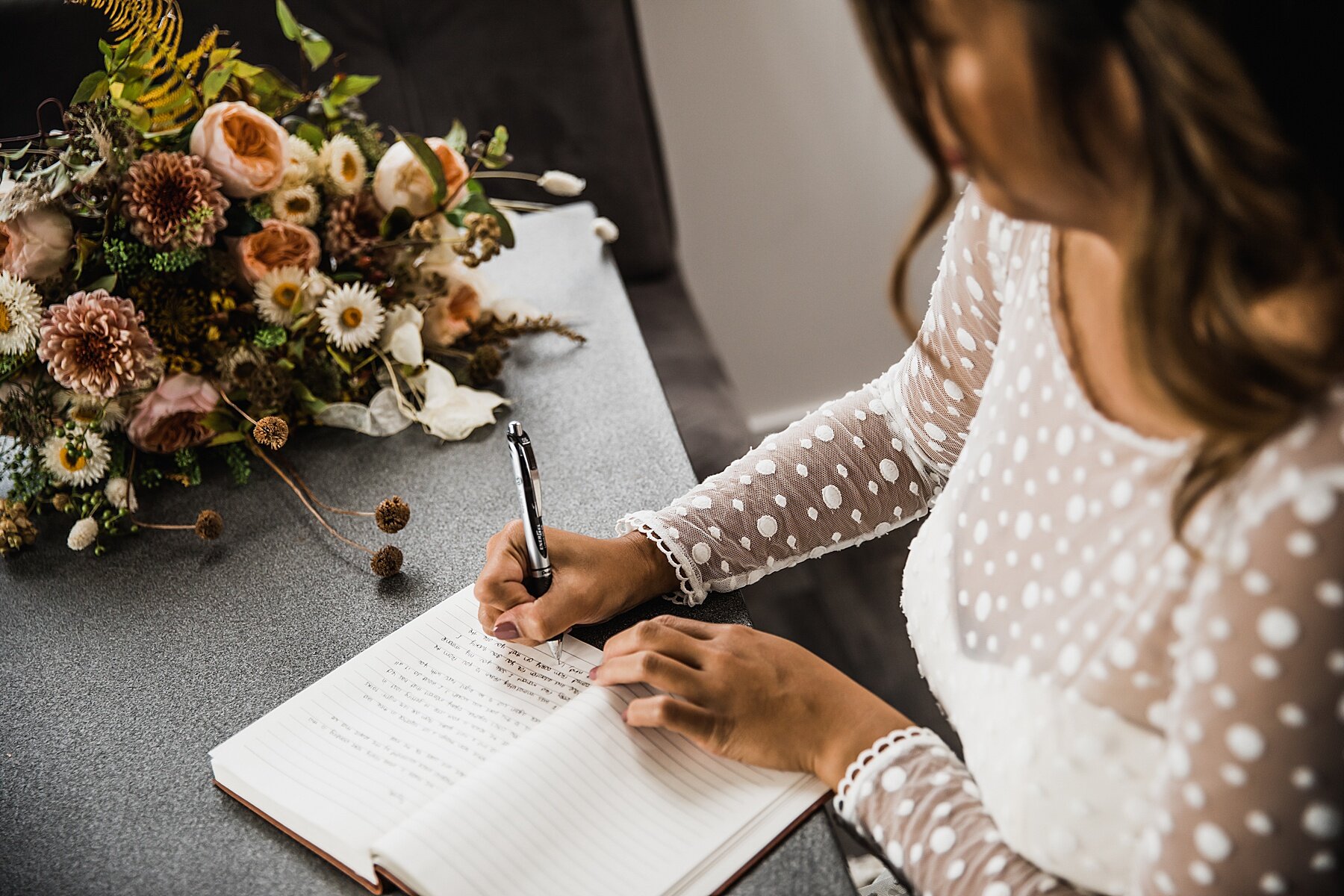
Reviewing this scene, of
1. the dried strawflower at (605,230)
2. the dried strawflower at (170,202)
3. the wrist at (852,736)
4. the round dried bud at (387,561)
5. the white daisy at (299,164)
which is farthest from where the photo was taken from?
the dried strawflower at (605,230)

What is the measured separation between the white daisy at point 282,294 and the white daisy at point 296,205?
6 centimetres

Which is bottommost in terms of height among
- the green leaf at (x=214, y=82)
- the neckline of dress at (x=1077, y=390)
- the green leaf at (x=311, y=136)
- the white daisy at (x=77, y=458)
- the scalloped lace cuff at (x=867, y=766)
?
the scalloped lace cuff at (x=867, y=766)

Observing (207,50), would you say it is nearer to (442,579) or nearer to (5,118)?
(442,579)

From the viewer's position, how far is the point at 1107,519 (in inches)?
22.9

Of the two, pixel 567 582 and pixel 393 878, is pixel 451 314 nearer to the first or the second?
pixel 567 582

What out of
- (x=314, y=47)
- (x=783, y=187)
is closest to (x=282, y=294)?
(x=314, y=47)

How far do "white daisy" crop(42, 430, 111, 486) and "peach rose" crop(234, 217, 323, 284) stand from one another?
0.73ft

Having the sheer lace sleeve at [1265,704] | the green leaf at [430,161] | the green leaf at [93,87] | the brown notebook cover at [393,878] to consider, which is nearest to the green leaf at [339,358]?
the green leaf at [430,161]

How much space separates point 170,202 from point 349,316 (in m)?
0.20

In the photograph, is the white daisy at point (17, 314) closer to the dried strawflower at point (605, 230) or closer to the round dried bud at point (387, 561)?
the round dried bud at point (387, 561)

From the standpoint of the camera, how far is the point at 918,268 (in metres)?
2.34

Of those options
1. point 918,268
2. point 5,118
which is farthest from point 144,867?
point 918,268

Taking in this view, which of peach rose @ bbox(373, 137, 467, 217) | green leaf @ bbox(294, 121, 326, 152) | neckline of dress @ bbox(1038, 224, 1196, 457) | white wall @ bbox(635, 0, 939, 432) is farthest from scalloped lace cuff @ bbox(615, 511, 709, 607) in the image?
white wall @ bbox(635, 0, 939, 432)

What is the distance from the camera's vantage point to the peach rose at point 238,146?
39.0 inches
